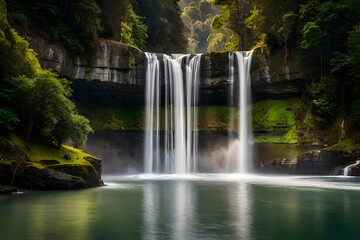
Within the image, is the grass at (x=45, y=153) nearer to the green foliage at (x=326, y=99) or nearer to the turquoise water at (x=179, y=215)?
the turquoise water at (x=179, y=215)

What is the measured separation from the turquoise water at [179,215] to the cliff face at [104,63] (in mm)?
16413

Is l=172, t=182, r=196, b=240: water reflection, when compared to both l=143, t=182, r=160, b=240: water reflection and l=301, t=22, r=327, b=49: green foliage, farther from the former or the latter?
l=301, t=22, r=327, b=49: green foliage

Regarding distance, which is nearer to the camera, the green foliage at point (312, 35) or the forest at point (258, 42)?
the forest at point (258, 42)

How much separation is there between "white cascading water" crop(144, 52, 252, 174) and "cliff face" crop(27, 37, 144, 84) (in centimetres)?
154

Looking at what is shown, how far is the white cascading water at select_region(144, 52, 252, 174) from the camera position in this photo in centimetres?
3781

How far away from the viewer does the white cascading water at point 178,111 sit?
37.8 m

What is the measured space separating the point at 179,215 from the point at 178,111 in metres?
25.3

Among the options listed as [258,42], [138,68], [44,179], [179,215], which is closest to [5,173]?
[44,179]

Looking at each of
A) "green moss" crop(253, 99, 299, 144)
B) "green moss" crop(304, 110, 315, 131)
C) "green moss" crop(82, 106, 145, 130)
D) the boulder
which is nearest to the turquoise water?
the boulder

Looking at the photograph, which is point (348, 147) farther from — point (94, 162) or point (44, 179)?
point (44, 179)

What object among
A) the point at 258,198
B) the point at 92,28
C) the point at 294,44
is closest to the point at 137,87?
the point at 92,28

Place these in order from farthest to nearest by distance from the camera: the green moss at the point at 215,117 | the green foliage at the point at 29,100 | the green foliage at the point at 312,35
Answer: the green moss at the point at 215,117, the green foliage at the point at 312,35, the green foliage at the point at 29,100

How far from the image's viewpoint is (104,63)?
116 ft

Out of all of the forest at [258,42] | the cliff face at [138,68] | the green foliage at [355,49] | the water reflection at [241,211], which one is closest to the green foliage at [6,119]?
the forest at [258,42]
